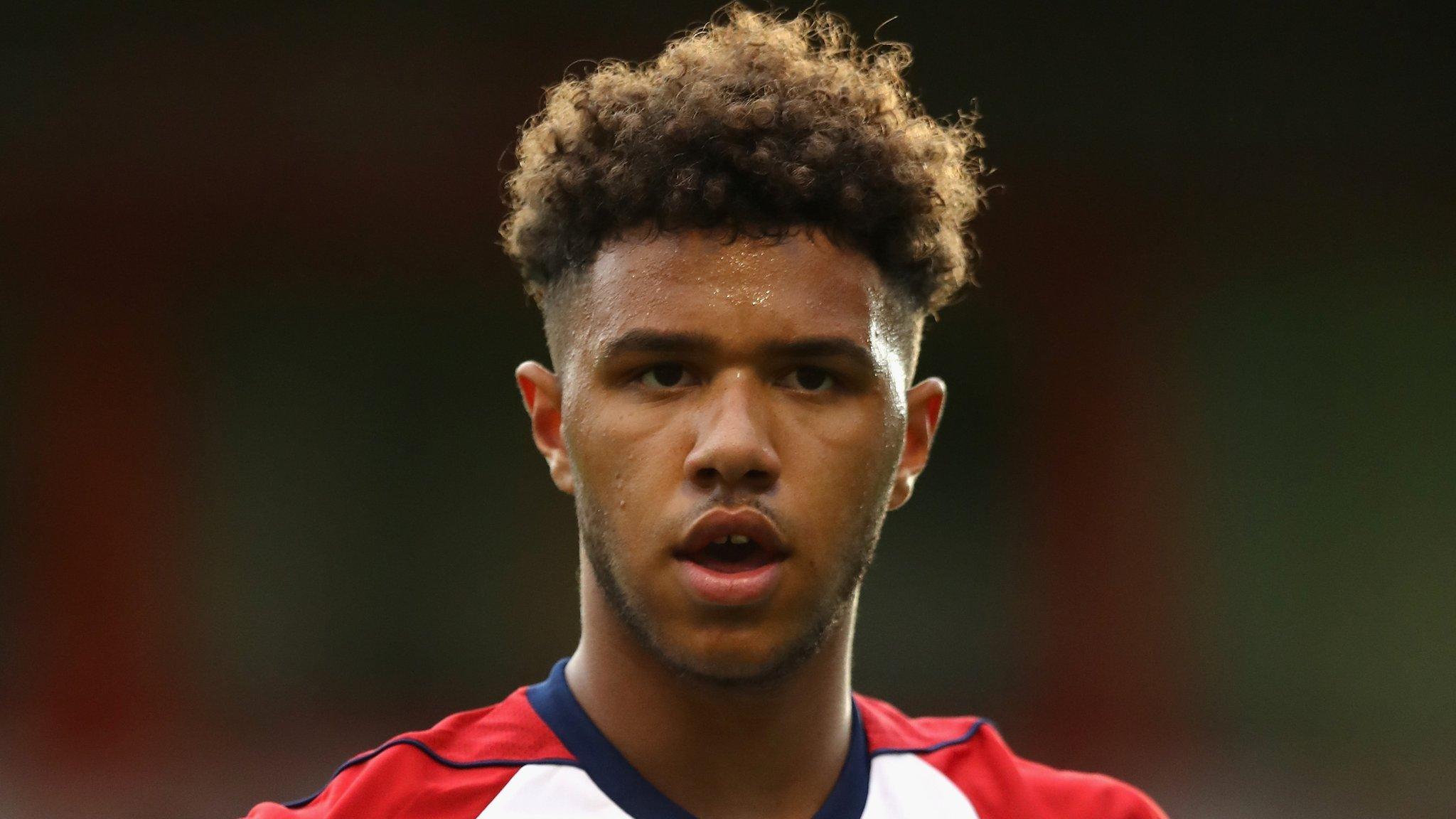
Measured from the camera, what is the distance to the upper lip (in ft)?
5.92

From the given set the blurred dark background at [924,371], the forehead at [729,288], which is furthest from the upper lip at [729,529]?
the blurred dark background at [924,371]

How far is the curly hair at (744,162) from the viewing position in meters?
1.92

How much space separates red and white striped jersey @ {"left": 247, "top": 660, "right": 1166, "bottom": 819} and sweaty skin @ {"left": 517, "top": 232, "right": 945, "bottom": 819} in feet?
0.15

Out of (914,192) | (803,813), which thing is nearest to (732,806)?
(803,813)

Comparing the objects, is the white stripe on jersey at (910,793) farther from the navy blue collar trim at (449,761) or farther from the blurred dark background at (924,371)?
the blurred dark background at (924,371)

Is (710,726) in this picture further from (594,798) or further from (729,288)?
(729,288)

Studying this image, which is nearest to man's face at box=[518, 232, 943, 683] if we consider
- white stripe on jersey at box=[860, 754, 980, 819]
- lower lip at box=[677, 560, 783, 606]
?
lower lip at box=[677, 560, 783, 606]

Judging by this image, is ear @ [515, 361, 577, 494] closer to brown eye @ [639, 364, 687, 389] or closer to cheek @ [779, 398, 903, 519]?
brown eye @ [639, 364, 687, 389]

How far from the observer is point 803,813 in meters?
2.01

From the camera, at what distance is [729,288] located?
1874mm

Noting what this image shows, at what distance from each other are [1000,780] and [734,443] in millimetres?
757

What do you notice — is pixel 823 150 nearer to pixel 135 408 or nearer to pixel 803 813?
pixel 803 813

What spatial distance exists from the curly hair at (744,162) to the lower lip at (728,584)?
0.43m

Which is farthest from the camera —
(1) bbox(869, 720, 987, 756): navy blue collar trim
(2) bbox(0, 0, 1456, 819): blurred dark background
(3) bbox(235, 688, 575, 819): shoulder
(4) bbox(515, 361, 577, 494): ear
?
(2) bbox(0, 0, 1456, 819): blurred dark background
